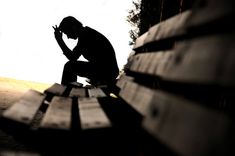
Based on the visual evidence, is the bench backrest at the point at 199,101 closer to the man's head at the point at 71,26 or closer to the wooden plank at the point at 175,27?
the wooden plank at the point at 175,27

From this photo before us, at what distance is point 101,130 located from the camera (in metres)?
1.55

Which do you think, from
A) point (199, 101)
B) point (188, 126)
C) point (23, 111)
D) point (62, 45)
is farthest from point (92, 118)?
point (62, 45)

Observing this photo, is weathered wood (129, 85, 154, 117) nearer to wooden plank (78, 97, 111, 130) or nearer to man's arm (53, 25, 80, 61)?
wooden plank (78, 97, 111, 130)

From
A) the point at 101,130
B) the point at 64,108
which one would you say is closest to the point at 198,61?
the point at 101,130

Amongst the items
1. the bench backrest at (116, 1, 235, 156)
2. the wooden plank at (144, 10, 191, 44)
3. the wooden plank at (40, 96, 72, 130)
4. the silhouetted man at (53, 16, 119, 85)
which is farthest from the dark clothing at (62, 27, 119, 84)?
the bench backrest at (116, 1, 235, 156)

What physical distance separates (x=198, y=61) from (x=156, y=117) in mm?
307

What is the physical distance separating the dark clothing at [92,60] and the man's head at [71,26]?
12cm

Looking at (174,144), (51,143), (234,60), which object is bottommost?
(51,143)

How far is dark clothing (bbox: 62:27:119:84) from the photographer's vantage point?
254 inches

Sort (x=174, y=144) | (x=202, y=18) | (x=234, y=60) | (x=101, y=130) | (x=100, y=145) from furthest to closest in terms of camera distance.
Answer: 1. (x=100, y=145)
2. (x=101, y=130)
3. (x=202, y=18)
4. (x=174, y=144)
5. (x=234, y=60)

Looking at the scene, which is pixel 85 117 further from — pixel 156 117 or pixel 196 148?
pixel 196 148

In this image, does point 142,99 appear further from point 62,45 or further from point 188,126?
point 62,45

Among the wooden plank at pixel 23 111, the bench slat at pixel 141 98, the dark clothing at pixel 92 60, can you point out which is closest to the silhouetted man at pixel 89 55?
the dark clothing at pixel 92 60

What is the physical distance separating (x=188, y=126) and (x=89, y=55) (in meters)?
5.91
